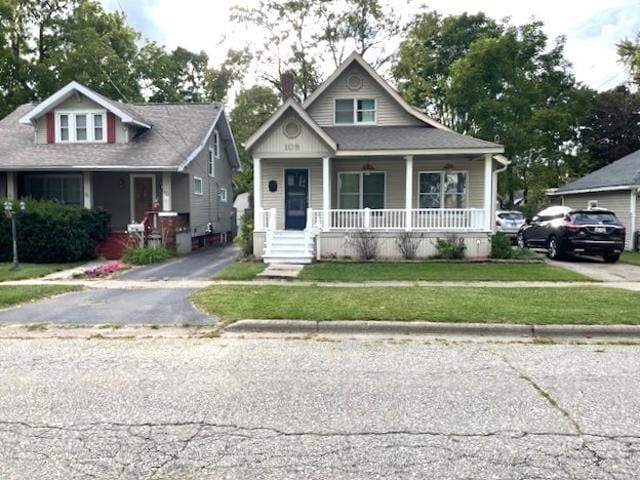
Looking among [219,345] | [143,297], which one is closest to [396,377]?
[219,345]

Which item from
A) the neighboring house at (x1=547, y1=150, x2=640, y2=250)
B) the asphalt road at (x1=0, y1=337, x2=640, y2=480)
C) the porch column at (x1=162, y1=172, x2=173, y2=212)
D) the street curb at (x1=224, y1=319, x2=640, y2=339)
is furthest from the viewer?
the neighboring house at (x1=547, y1=150, x2=640, y2=250)

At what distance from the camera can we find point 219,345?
6113 mm

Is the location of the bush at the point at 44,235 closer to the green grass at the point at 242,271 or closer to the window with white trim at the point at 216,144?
the green grass at the point at 242,271

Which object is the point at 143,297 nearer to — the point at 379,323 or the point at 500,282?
the point at 379,323

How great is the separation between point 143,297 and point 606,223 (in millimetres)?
13922

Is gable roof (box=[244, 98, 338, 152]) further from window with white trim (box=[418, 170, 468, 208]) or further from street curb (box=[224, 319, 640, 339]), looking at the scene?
street curb (box=[224, 319, 640, 339])

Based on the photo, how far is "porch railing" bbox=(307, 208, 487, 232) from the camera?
48.9 feet

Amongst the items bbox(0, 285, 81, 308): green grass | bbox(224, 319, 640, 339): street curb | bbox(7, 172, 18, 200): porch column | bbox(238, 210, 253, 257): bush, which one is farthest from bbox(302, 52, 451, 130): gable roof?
bbox(224, 319, 640, 339): street curb

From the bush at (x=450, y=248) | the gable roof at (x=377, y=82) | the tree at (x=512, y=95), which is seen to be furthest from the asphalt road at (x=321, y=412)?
the tree at (x=512, y=95)

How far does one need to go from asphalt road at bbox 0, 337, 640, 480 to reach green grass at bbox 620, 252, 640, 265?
1138 centimetres

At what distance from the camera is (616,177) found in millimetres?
21516

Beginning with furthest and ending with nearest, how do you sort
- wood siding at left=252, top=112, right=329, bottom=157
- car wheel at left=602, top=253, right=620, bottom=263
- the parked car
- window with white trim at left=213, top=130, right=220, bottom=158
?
1. the parked car
2. window with white trim at left=213, top=130, right=220, bottom=158
3. car wheel at left=602, top=253, right=620, bottom=263
4. wood siding at left=252, top=112, right=329, bottom=157

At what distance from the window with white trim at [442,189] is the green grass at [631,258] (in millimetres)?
5511

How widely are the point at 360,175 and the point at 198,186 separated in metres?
7.78
